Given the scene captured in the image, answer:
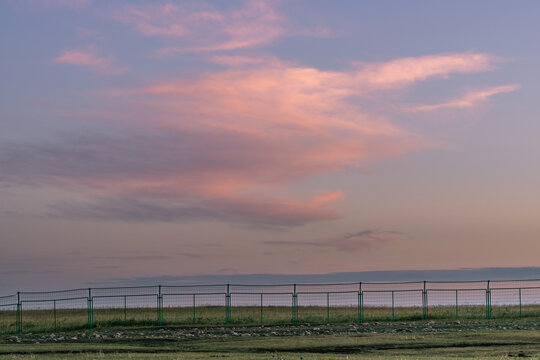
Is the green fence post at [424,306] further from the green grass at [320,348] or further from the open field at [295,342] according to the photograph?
the green grass at [320,348]

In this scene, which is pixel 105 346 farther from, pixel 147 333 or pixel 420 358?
pixel 420 358

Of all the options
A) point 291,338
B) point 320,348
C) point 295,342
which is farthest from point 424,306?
point 320,348

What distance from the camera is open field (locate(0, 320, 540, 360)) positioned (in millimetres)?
29266

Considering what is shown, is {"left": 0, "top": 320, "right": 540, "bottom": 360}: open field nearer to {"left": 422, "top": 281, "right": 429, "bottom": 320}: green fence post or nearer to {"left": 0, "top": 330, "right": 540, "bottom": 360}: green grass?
{"left": 0, "top": 330, "right": 540, "bottom": 360}: green grass

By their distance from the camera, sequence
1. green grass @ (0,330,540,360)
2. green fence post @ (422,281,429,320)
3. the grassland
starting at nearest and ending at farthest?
green grass @ (0,330,540,360)
the grassland
green fence post @ (422,281,429,320)

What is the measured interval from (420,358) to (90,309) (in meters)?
31.8

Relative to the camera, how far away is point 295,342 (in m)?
35.7

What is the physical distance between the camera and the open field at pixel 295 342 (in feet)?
96.0

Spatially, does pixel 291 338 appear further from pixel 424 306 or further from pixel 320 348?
pixel 424 306

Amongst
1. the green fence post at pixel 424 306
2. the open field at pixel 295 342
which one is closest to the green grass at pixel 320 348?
the open field at pixel 295 342

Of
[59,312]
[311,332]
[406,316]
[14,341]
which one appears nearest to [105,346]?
[14,341]

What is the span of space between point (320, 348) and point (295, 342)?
10.1 feet

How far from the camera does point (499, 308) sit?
60594mm

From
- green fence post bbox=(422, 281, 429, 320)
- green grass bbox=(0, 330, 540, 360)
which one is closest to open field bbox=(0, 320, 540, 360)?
green grass bbox=(0, 330, 540, 360)
